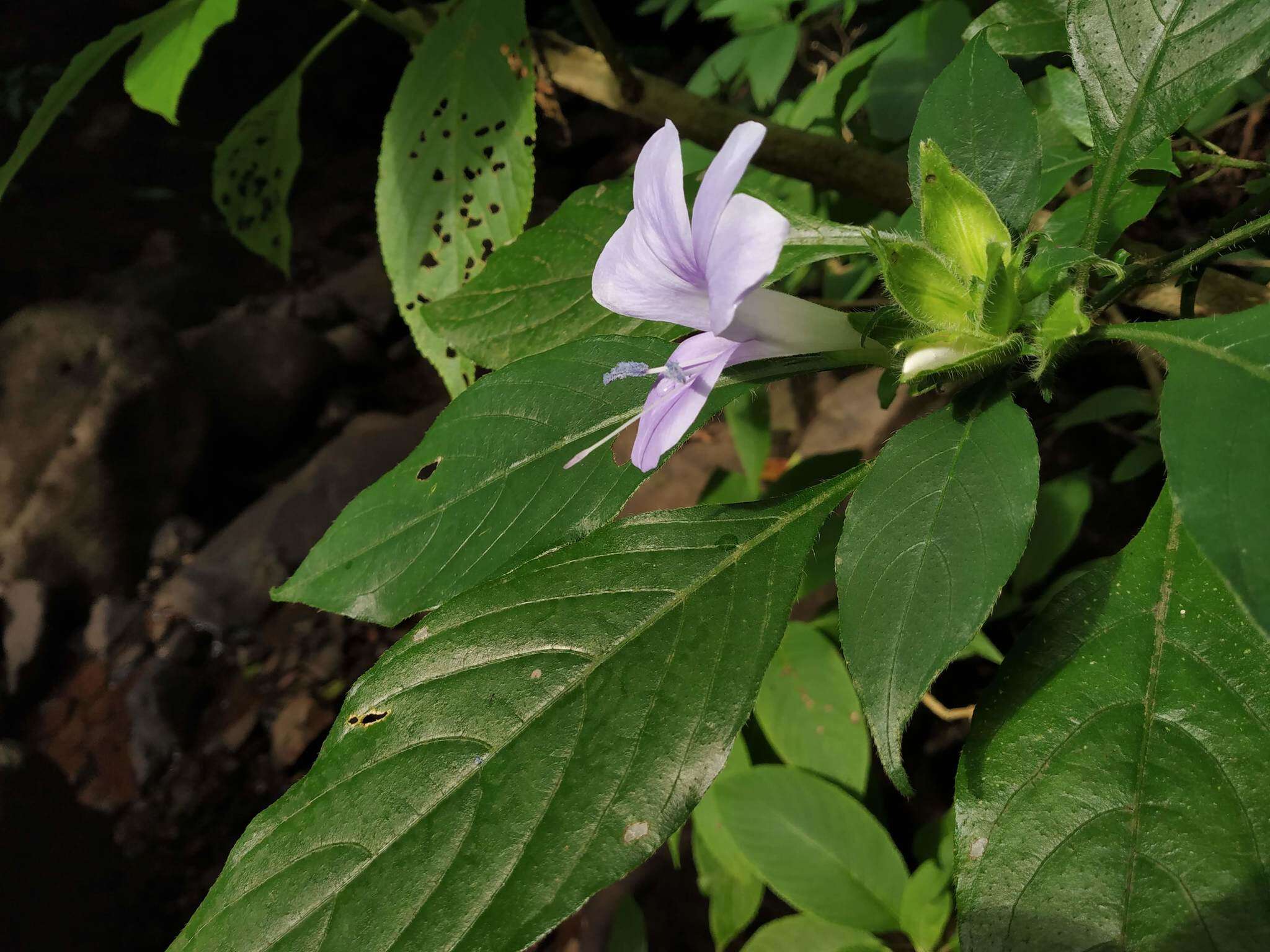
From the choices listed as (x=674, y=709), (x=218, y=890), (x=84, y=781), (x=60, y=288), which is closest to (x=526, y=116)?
(x=674, y=709)

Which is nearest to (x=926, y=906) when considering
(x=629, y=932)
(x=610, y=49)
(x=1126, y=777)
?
(x=629, y=932)

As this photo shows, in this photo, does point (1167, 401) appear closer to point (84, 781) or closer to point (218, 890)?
point (218, 890)

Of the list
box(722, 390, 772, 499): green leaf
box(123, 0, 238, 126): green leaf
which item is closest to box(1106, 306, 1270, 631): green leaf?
box(123, 0, 238, 126): green leaf

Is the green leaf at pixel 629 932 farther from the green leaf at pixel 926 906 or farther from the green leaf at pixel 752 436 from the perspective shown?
the green leaf at pixel 752 436

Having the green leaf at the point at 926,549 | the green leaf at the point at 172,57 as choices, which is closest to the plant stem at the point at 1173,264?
the green leaf at the point at 926,549

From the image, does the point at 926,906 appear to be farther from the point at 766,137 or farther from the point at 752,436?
the point at 766,137

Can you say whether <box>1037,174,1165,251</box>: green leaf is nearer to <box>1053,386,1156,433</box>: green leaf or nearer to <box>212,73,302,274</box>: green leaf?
<box>1053,386,1156,433</box>: green leaf
